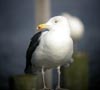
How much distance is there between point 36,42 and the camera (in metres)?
1.42

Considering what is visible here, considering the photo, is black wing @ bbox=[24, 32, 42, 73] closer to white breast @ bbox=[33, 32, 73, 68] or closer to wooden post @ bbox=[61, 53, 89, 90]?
white breast @ bbox=[33, 32, 73, 68]

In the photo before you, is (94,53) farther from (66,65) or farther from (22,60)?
(22,60)

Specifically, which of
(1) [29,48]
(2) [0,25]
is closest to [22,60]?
(1) [29,48]

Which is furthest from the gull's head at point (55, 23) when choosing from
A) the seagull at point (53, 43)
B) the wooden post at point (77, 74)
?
the wooden post at point (77, 74)

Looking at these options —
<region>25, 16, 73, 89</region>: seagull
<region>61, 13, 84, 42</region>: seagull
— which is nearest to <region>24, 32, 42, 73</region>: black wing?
<region>25, 16, 73, 89</region>: seagull

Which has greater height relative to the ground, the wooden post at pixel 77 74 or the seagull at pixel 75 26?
the seagull at pixel 75 26

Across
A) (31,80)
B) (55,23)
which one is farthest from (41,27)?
(31,80)

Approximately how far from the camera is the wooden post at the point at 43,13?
147 centimetres

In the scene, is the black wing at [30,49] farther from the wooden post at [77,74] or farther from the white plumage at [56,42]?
the wooden post at [77,74]

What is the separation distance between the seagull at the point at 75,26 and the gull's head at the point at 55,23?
0.06 meters

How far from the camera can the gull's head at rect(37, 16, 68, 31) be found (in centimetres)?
140

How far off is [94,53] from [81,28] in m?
0.13

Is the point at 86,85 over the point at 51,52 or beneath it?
beneath

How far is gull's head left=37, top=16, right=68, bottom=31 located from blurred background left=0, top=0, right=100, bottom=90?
3.2 inches
